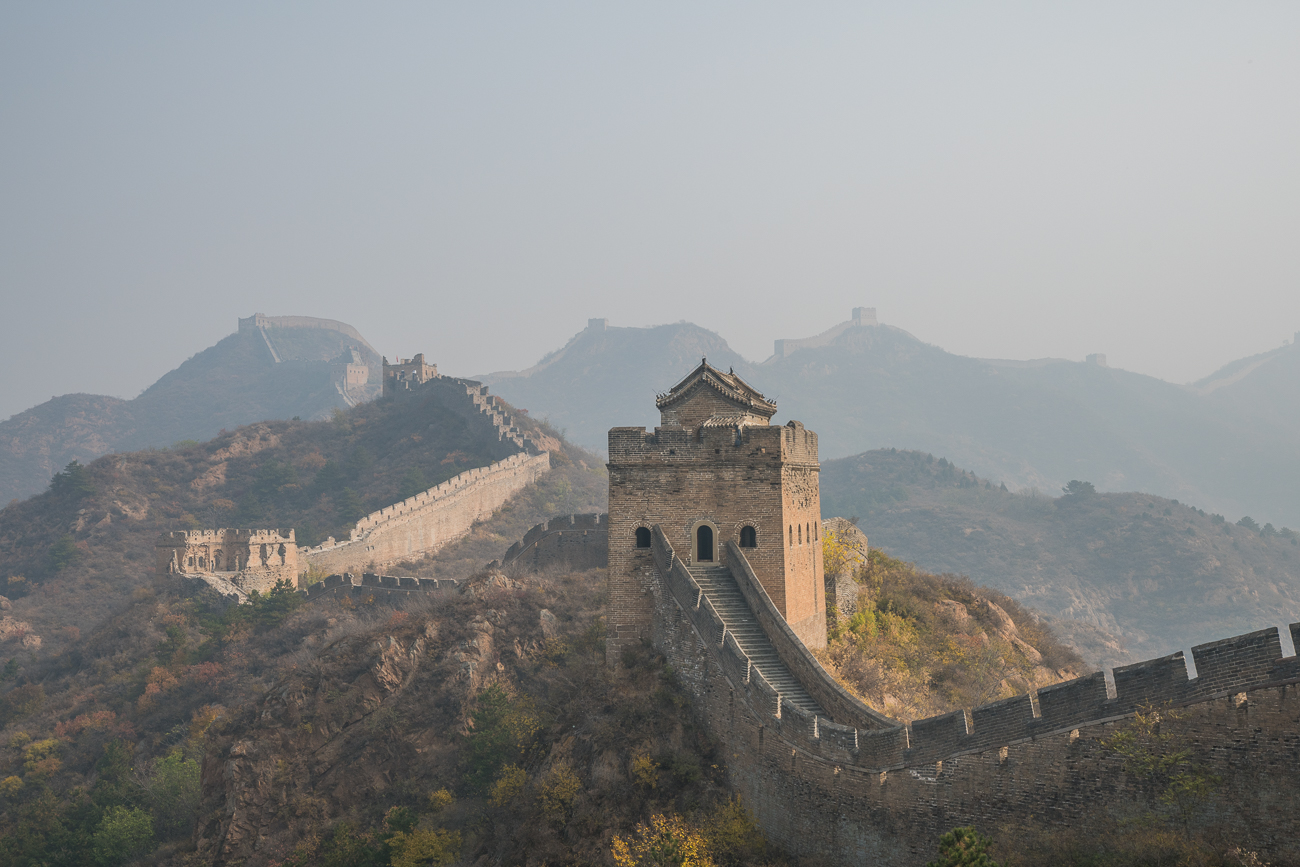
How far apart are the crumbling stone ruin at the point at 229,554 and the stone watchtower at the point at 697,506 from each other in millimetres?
39115

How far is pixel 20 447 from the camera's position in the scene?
179625 mm

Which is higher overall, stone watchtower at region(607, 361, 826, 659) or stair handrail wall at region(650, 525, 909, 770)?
stone watchtower at region(607, 361, 826, 659)

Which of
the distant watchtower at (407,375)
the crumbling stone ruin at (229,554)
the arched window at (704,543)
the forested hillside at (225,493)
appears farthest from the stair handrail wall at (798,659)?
the distant watchtower at (407,375)

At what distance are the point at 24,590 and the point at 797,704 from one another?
7077cm

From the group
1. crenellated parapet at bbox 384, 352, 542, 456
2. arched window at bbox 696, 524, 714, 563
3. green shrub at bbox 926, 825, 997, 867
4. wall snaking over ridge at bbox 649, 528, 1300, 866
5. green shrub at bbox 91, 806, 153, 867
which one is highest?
crenellated parapet at bbox 384, 352, 542, 456

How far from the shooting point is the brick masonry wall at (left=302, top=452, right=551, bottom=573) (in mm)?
59438

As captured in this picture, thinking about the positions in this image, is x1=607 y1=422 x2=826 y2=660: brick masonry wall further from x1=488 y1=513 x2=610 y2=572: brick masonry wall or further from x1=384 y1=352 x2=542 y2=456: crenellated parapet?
x1=384 y1=352 x2=542 y2=456: crenellated parapet

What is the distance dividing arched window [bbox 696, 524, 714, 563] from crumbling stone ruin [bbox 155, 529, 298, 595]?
40.0m

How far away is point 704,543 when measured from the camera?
22.1 meters

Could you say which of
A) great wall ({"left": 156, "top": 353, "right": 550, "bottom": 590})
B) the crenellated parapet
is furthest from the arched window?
the crenellated parapet

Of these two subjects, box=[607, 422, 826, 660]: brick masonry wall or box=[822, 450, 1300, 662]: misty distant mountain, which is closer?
box=[607, 422, 826, 660]: brick masonry wall

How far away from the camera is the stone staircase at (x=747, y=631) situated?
18.5 m

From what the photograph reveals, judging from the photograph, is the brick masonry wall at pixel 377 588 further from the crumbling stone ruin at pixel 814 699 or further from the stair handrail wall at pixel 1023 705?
the stair handrail wall at pixel 1023 705

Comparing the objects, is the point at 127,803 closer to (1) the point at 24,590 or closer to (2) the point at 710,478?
(2) the point at 710,478
